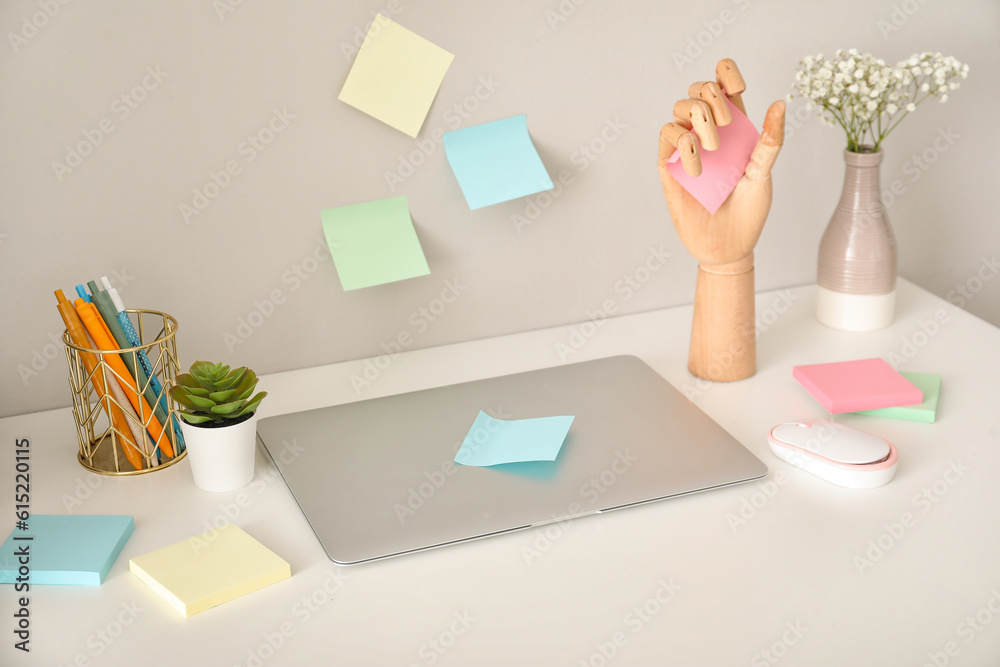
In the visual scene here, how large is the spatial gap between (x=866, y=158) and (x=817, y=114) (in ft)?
0.43

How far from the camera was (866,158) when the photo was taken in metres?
1.06

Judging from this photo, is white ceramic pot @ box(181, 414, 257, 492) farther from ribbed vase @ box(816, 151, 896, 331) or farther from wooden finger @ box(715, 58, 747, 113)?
ribbed vase @ box(816, 151, 896, 331)

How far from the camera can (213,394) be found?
2.60 ft

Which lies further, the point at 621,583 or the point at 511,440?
the point at 511,440

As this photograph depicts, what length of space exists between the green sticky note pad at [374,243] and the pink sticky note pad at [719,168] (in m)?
0.32

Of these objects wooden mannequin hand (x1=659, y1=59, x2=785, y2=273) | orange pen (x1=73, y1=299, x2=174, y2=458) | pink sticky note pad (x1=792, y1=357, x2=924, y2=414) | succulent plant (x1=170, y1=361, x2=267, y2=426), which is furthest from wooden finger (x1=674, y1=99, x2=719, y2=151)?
orange pen (x1=73, y1=299, x2=174, y2=458)

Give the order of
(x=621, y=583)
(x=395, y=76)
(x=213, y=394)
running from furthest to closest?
(x=395, y=76) < (x=213, y=394) < (x=621, y=583)

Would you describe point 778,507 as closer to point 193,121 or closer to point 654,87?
point 654,87

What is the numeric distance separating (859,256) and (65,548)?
0.92 meters

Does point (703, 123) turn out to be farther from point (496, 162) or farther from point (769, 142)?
point (496, 162)

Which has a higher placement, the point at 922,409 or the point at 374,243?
the point at 374,243

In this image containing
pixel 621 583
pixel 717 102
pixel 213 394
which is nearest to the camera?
pixel 621 583

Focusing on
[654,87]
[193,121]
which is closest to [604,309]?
[654,87]

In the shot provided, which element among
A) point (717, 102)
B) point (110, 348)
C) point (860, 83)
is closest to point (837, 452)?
point (717, 102)
